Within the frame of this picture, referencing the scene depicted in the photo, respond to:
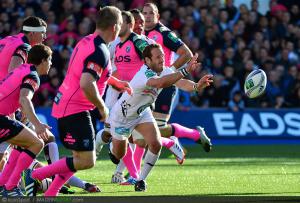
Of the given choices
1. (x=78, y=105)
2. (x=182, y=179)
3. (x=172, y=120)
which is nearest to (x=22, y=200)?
(x=78, y=105)

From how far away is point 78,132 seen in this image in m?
9.48

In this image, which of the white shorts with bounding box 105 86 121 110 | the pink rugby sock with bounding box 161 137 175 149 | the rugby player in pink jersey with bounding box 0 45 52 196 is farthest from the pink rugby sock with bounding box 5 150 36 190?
the pink rugby sock with bounding box 161 137 175 149

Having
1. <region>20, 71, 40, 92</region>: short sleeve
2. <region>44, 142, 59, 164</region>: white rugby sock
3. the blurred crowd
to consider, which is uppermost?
<region>20, 71, 40, 92</region>: short sleeve

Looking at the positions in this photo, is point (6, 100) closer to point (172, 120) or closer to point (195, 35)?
point (172, 120)

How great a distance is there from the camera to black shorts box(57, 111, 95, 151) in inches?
372

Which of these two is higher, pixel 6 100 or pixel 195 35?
pixel 6 100

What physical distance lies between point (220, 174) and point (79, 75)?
4.26 meters

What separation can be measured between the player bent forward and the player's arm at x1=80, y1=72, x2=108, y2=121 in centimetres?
141

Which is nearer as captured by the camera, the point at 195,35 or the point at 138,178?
the point at 138,178

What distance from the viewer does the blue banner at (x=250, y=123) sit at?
20297 mm

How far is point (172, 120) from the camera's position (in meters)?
20.1

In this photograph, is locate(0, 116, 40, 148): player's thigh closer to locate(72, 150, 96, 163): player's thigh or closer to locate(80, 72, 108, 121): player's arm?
locate(72, 150, 96, 163): player's thigh

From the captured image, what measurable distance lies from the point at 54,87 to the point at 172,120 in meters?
2.78

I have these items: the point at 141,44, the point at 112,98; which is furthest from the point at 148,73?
the point at 112,98
